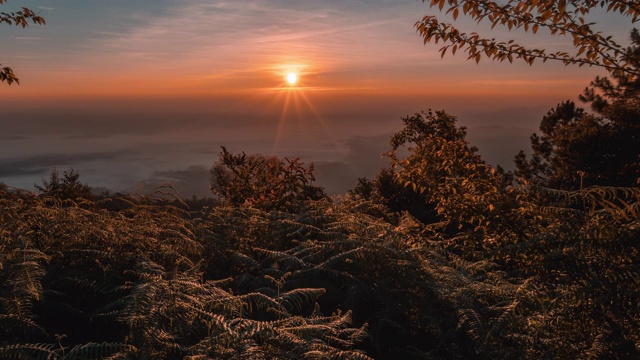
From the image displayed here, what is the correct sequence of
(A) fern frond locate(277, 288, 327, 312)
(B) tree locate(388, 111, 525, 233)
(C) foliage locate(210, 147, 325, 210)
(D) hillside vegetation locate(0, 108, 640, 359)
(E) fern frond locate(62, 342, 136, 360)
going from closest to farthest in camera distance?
(E) fern frond locate(62, 342, 136, 360) < (D) hillside vegetation locate(0, 108, 640, 359) < (A) fern frond locate(277, 288, 327, 312) < (B) tree locate(388, 111, 525, 233) < (C) foliage locate(210, 147, 325, 210)

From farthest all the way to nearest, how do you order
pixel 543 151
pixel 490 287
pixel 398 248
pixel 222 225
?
pixel 543 151 → pixel 222 225 → pixel 398 248 → pixel 490 287

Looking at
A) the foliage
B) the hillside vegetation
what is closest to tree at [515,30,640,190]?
the foliage

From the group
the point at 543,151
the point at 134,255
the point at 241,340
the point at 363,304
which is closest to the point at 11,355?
the point at 241,340

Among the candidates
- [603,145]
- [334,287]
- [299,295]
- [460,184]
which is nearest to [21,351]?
[299,295]

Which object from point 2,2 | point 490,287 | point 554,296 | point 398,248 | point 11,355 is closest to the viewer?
point 11,355

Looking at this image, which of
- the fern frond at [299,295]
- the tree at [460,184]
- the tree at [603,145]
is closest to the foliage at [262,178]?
the tree at [460,184]

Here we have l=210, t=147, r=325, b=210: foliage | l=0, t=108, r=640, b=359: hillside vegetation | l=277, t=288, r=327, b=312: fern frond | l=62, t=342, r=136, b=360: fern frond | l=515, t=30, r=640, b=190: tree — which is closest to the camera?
l=62, t=342, r=136, b=360: fern frond

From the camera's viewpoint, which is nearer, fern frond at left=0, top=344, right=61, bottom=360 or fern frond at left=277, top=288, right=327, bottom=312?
fern frond at left=0, top=344, right=61, bottom=360

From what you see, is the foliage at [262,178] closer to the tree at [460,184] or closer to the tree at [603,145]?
the tree at [460,184]

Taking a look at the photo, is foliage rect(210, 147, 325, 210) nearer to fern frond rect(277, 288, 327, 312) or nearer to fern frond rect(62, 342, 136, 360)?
fern frond rect(277, 288, 327, 312)

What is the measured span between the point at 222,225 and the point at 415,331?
8.00 feet

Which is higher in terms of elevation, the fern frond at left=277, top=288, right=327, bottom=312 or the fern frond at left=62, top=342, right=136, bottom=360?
the fern frond at left=62, top=342, right=136, bottom=360

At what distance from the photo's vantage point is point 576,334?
3.84 metres

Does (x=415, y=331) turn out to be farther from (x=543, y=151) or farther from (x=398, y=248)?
(x=543, y=151)
